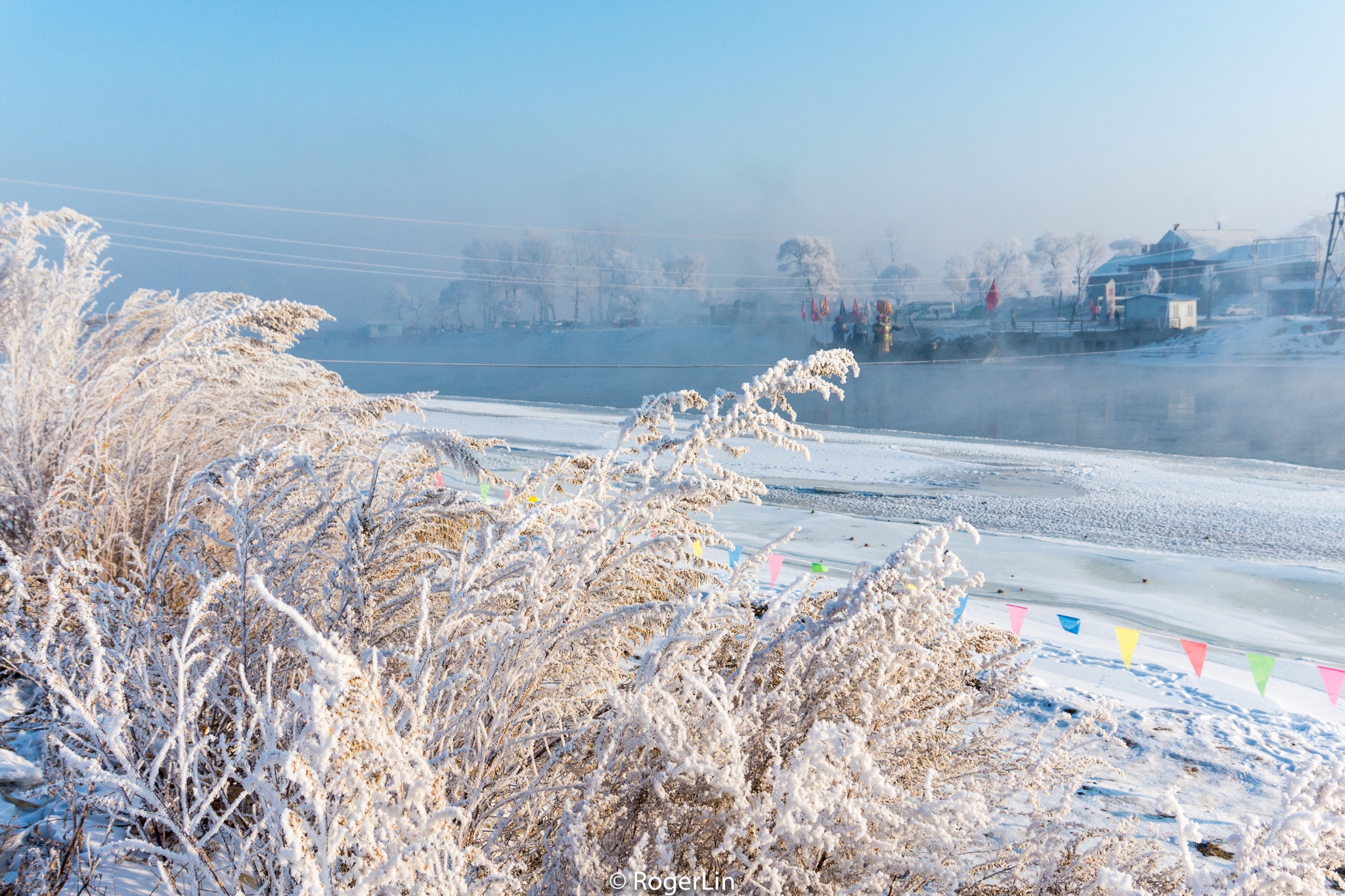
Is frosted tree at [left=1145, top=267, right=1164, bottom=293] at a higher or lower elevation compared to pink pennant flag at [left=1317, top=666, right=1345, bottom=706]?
higher

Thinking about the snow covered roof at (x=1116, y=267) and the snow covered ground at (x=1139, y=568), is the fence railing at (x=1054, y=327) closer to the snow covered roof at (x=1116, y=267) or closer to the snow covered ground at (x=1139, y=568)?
the snow covered roof at (x=1116, y=267)

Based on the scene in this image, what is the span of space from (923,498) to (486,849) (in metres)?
8.77

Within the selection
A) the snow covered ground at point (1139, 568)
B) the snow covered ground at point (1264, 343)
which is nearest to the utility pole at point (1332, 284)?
the snow covered ground at point (1264, 343)

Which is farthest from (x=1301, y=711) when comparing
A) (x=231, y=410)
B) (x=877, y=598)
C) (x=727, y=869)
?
(x=231, y=410)

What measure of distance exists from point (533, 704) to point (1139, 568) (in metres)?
6.46

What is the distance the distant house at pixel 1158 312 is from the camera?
4125 centimetres

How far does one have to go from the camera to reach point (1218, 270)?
5238 cm

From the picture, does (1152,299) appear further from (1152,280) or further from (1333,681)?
(1333,681)

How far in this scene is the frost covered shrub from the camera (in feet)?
3.76

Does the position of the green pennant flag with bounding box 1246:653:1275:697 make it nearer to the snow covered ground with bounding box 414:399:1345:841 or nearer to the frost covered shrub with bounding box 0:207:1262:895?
the snow covered ground with bounding box 414:399:1345:841

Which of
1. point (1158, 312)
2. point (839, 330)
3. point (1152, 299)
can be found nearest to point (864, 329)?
point (839, 330)

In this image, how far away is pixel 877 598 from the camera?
5.27 ft

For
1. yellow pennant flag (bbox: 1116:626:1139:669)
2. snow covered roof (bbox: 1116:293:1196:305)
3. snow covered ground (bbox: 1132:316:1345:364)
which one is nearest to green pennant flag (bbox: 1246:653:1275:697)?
yellow pennant flag (bbox: 1116:626:1139:669)

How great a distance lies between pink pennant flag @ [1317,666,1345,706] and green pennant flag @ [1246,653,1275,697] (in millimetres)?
260
